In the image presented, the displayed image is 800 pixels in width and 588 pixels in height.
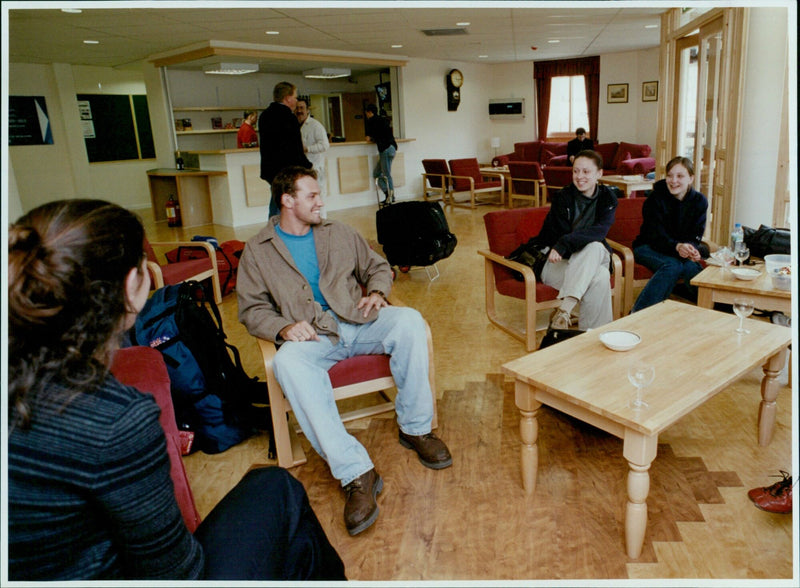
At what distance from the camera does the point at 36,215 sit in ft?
3.11

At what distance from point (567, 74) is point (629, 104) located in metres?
1.45

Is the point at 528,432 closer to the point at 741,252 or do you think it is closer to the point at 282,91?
the point at 741,252

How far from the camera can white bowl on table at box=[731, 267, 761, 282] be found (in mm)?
2992

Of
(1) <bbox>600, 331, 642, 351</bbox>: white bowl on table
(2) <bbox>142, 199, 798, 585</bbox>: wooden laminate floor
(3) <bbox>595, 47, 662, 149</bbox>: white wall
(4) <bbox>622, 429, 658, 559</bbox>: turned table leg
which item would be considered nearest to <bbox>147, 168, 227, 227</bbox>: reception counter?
(2) <bbox>142, 199, 798, 585</bbox>: wooden laminate floor

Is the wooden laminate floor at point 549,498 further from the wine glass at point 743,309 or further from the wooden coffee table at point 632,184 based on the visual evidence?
the wooden coffee table at point 632,184

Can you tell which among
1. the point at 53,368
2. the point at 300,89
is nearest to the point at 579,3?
the point at 53,368

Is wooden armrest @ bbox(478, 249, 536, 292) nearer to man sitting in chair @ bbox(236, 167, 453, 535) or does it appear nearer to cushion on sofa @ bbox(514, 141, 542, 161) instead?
man sitting in chair @ bbox(236, 167, 453, 535)

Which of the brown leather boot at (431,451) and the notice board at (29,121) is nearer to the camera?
the brown leather boot at (431,451)

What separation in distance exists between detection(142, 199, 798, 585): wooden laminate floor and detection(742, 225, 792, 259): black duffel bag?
2.78 ft

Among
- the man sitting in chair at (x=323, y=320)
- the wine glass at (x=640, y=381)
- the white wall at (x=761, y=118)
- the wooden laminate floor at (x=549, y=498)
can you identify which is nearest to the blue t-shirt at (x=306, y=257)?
the man sitting in chair at (x=323, y=320)

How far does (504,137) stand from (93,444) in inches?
492

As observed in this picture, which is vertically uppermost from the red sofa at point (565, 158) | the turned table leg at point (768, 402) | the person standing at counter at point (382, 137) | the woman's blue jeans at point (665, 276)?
the person standing at counter at point (382, 137)

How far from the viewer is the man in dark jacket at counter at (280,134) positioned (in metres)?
4.60

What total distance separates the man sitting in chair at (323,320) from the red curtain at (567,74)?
10240 millimetres
